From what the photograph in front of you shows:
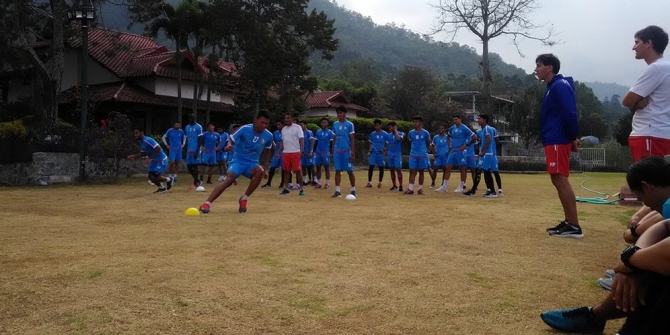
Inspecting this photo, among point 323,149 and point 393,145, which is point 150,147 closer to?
point 323,149

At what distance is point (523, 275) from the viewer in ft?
14.8

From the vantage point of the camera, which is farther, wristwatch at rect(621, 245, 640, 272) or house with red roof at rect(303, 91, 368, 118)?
house with red roof at rect(303, 91, 368, 118)

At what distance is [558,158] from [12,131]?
51.2 ft

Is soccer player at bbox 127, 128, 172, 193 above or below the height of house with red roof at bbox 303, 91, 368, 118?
below

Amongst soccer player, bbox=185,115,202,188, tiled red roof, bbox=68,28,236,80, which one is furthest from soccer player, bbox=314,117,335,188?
tiled red roof, bbox=68,28,236,80

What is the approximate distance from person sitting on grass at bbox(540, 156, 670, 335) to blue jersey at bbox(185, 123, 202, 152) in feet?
44.4

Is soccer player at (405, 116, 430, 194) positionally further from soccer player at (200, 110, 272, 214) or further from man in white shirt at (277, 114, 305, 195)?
soccer player at (200, 110, 272, 214)

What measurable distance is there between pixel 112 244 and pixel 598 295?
4.67 m

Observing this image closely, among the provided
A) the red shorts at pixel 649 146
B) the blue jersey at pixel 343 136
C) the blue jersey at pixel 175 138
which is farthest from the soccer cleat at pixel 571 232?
the blue jersey at pixel 175 138

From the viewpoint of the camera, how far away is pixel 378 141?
15.9 m

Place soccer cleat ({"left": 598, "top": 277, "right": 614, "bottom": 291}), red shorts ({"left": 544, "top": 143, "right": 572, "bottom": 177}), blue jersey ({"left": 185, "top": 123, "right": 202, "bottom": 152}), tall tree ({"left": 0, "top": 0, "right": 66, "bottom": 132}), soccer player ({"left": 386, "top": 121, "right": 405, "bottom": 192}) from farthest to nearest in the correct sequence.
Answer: tall tree ({"left": 0, "top": 0, "right": 66, "bottom": 132}) < blue jersey ({"left": 185, "top": 123, "right": 202, "bottom": 152}) < soccer player ({"left": 386, "top": 121, "right": 405, "bottom": 192}) < red shorts ({"left": 544, "top": 143, "right": 572, "bottom": 177}) < soccer cleat ({"left": 598, "top": 277, "right": 614, "bottom": 291})

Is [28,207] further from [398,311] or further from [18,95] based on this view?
[18,95]

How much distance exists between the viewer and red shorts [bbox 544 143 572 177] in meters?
6.26

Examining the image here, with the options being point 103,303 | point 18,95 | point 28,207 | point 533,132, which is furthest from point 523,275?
point 533,132
